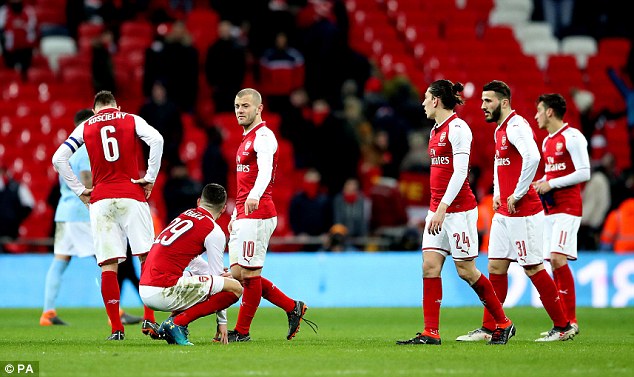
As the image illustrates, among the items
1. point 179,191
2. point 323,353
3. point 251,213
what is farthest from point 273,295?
point 179,191

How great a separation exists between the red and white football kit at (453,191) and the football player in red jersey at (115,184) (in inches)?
106

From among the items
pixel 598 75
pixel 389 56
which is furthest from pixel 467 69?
pixel 598 75

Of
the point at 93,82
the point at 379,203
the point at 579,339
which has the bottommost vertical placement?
the point at 579,339

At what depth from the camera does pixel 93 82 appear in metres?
20.9

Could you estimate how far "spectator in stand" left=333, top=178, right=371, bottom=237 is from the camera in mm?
19141

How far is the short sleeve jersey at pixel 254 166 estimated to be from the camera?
10984mm

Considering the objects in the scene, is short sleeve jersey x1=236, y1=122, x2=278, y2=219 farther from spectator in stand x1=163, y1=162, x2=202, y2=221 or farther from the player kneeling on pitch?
spectator in stand x1=163, y1=162, x2=202, y2=221

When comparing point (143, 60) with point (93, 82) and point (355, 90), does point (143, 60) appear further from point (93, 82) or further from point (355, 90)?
point (355, 90)

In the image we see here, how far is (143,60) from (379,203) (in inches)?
220

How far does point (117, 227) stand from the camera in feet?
37.2

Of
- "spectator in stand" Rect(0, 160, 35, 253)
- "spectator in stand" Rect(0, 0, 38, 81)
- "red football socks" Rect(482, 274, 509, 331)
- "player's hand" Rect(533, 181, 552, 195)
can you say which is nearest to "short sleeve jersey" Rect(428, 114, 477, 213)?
"red football socks" Rect(482, 274, 509, 331)

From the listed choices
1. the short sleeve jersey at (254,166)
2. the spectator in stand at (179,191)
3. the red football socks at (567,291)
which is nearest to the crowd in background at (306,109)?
the spectator in stand at (179,191)

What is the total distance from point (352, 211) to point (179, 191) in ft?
9.26

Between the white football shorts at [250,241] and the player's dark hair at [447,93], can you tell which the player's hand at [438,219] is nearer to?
→ the player's dark hair at [447,93]
